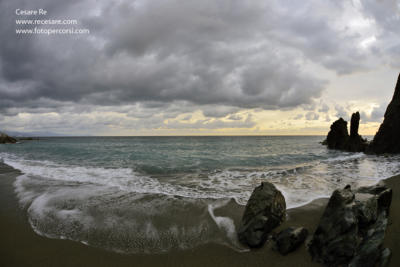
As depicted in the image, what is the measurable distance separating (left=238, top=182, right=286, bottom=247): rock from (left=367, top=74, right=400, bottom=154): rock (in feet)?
87.9

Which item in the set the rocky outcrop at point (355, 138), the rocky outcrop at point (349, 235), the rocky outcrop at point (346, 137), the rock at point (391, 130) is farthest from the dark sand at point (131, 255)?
the rocky outcrop at point (346, 137)

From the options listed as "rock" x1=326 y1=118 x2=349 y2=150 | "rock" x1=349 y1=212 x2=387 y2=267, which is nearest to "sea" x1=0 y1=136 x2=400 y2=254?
"rock" x1=349 y1=212 x2=387 y2=267

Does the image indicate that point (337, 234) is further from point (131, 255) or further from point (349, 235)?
point (131, 255)

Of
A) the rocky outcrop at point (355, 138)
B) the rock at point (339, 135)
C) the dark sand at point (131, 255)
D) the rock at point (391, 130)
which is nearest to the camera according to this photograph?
the dark sand at point (131, 255)

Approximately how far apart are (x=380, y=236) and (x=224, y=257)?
2940 mm

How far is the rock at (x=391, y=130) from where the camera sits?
71.1 ft

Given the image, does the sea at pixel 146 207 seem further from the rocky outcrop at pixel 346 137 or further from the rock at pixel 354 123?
the rock at pixel 354 123

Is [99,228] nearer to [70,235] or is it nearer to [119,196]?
[70,235]

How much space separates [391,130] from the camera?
871 inches

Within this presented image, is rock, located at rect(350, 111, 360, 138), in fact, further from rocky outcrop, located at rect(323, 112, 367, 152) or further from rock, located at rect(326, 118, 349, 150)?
rock, located at rect(326, 118, 349, 150)

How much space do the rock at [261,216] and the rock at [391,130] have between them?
26780 mm

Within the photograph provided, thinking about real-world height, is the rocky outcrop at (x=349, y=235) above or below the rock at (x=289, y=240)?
above

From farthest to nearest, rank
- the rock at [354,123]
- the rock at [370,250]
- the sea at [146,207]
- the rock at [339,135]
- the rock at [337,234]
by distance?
the rock at [339,135]
the rock at [354,123]
the sea at [146,207]
the rock at [337,234]
the rock at [370,250]

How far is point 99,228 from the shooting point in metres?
5.05
